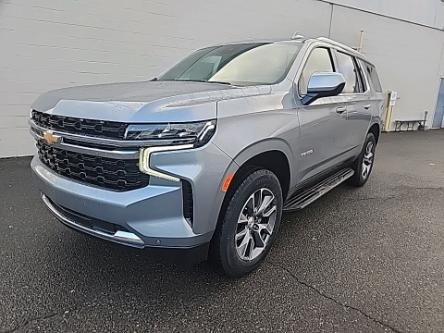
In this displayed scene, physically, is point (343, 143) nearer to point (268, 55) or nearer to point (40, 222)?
point (268, 55)

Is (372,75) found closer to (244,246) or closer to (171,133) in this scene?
(244,246)

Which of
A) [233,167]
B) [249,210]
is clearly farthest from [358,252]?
[233,167]

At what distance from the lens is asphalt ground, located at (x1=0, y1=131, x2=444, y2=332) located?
7.22 ft

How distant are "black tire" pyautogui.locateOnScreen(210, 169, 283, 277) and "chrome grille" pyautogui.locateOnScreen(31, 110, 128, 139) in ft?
2.81

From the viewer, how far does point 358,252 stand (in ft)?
10.4

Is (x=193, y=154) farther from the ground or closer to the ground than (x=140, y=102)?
closer to the ground

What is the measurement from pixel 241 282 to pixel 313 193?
53.7 inches

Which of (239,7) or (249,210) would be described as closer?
(249,210)

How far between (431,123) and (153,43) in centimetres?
1217


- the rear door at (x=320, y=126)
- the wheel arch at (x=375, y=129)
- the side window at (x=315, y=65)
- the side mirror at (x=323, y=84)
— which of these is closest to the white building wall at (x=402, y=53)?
the wheel arch at (x=375, y=129)

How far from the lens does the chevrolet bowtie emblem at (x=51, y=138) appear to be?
7.49 feet

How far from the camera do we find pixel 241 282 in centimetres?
262

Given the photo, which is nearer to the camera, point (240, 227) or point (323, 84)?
point (240, 227)

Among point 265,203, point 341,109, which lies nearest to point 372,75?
point 341,109
